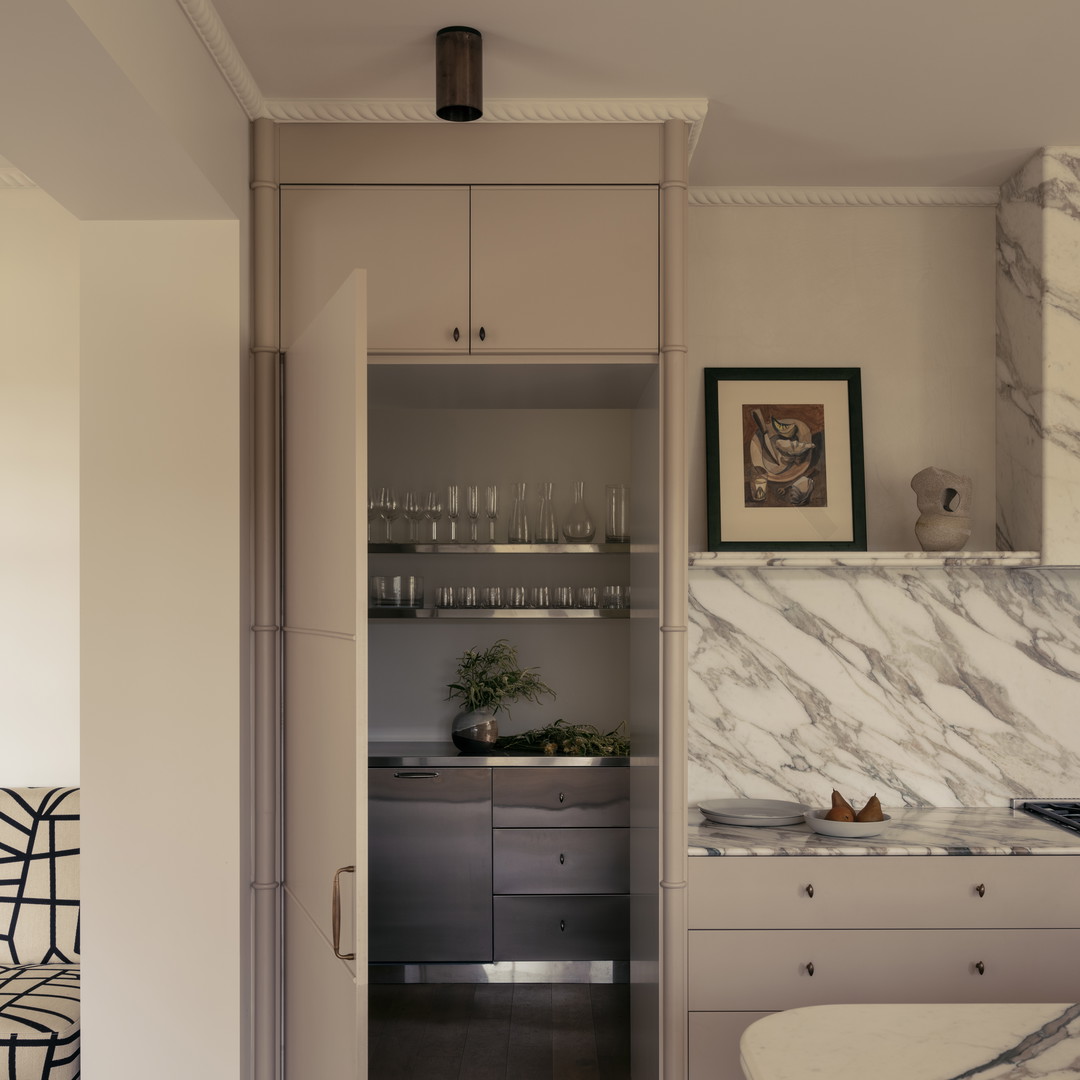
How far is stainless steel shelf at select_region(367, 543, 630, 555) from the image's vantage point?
3889mm

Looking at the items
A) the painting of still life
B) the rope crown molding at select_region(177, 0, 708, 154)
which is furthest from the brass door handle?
the rope crown molding at select_region(177, 0, 708, 154)

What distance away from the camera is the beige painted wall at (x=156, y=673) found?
240 centimetres

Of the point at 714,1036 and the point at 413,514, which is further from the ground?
the point at 413,514

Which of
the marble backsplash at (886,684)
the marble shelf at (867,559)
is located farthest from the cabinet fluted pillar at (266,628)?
the marble backsplash at (886,684)

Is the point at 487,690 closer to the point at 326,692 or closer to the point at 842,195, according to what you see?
the point at 326,692

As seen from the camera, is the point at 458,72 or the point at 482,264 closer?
the point at 458,72

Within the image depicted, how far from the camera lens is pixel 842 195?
322 cm

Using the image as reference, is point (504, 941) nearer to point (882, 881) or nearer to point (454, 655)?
point (454, 655)

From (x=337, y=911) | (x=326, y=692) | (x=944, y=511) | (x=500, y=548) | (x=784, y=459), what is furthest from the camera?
(x=500, y=548)

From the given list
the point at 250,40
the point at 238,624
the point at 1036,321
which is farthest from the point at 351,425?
the point at 1036,321

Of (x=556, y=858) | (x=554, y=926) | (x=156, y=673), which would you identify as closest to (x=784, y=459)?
(x=556, y=858)

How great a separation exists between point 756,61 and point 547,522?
6.37ft

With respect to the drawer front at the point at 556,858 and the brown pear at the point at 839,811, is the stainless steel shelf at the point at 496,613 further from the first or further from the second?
the brown pear at the point at 839,811

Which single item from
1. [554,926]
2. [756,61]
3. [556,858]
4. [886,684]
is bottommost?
[554,926]
